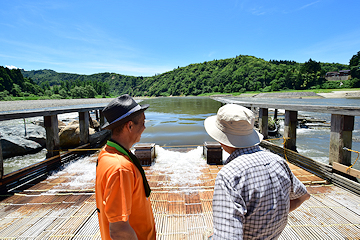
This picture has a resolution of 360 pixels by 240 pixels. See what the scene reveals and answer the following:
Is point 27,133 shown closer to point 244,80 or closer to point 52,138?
point 52,138

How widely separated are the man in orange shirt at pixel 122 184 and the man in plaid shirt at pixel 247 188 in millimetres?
561

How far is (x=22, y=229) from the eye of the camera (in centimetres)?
304

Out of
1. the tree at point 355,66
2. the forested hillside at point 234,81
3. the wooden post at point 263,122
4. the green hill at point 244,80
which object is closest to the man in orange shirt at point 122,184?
the wooden post at point 263,122

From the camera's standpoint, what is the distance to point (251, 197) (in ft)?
3.69

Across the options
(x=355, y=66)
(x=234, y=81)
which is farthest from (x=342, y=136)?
(x=234, y=81)

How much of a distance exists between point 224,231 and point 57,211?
3777mm

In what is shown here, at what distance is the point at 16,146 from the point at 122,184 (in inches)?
508

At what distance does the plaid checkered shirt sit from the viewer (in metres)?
1.04

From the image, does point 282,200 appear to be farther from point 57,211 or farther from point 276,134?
point 276,134

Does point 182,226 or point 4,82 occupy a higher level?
point 4,82

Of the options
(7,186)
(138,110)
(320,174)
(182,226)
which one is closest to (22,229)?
(7,186)

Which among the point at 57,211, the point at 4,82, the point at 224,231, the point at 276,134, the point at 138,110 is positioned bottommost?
the point at 276,134

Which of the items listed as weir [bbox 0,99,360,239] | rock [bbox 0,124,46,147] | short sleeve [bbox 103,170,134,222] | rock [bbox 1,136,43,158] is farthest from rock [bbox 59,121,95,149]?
short sleeve [bbox 103,170,134,222]

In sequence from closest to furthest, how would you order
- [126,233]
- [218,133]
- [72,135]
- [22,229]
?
1. [126,233]
2. [218,133]
3. [22,229]
4. [72,135]
